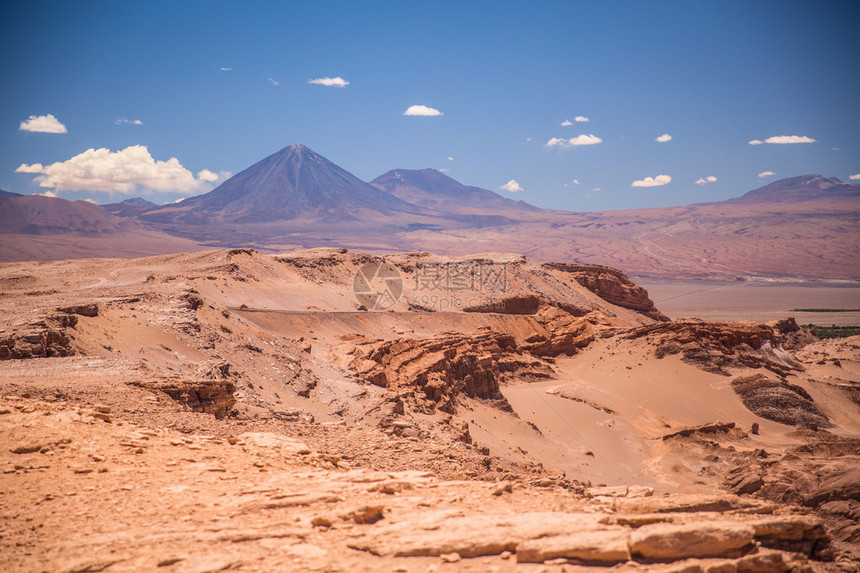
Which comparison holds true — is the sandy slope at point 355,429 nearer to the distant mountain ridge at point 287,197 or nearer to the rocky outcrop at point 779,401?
the rocky outcrop at point 779,401

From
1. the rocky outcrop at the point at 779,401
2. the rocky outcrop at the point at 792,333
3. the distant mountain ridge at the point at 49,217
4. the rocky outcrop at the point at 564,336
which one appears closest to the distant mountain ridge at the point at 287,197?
the distant mountain ridge at the point at 49,217

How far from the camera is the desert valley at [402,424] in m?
4.12

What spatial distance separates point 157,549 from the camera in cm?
405

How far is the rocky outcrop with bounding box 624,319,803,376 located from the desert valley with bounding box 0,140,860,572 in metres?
0.12

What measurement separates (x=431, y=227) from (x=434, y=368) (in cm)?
13746

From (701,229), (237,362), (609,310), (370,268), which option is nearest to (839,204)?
(701,229)

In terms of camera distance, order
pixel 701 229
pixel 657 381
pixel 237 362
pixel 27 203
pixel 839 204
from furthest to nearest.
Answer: pixel 839 204 < pixel 701 229 < pixel 27 203 < pixel 657 381 < pixel 237 362

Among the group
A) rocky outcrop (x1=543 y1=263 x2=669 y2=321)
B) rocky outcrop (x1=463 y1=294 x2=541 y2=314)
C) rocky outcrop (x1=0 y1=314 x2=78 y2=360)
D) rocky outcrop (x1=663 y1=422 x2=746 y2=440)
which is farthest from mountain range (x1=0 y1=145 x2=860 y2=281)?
rocky outcrop (x1=663 y1=422 x2=746 y2=440)

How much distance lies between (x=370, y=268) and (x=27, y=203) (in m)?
100

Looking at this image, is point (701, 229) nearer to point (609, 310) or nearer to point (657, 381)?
point (609, 310)

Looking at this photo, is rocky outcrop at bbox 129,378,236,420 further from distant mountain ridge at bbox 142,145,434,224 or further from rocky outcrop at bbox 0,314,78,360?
distant mountain ridge at bbox 142,145,434,224

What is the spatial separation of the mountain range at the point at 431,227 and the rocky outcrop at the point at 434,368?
73262mm

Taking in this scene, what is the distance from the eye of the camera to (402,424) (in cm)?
1112

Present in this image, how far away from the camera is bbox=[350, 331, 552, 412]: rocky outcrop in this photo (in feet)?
53.7
